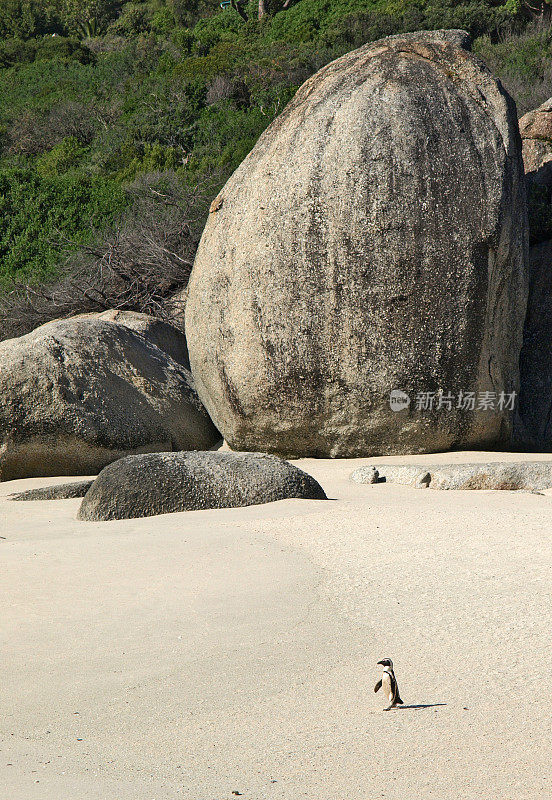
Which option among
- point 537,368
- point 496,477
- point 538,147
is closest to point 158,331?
point 537,368

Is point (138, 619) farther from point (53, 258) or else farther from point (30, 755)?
point (53, 258)

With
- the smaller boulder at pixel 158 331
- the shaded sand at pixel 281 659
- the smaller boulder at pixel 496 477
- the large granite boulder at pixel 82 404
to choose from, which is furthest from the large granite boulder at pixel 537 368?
the shaded sand at pixel 281 659

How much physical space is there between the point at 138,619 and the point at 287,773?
1.05 m

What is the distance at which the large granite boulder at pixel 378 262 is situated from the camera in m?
6.39

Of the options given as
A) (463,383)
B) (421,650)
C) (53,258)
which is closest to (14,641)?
(421,650)

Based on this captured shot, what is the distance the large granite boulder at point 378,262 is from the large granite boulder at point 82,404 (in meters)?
0.83

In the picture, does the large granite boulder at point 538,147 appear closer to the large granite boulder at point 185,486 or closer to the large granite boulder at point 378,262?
the large granite boulder at point 378,262

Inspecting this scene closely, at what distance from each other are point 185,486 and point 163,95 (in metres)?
21.2

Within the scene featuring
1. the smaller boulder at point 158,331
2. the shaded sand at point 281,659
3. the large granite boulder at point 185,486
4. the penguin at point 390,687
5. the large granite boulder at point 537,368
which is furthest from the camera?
the smaller boulder at point 158,331

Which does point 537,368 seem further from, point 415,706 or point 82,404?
point 415,706

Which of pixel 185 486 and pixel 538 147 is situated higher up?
pixel 538 147

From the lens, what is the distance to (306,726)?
1.92 meters

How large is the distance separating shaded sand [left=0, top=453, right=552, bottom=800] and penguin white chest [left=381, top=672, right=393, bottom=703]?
0.05 meters

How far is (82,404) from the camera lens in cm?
670
